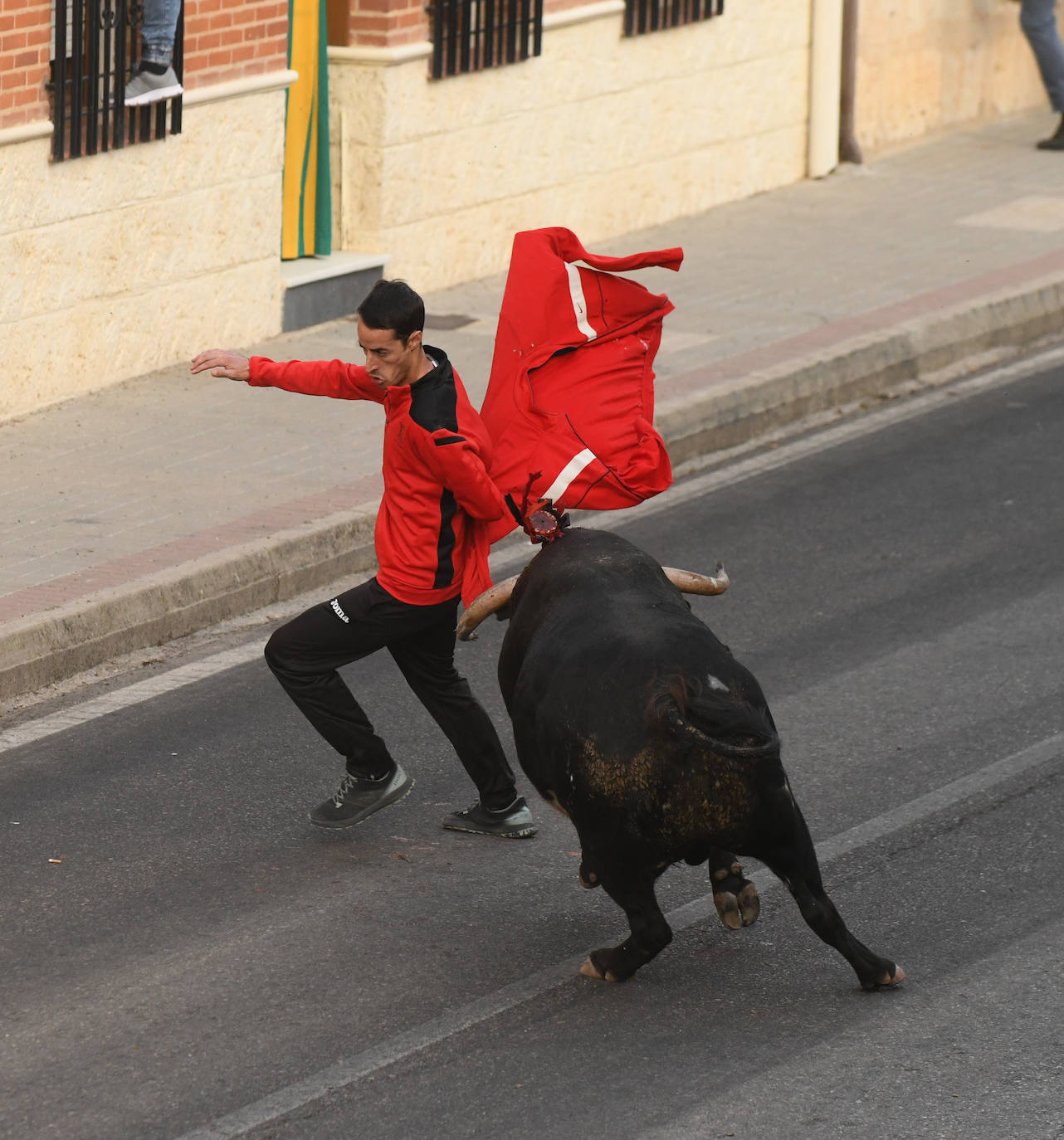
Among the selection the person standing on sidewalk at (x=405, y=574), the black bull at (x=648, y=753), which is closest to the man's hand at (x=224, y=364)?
the person standing on sidewalk at (x=405, y=574)

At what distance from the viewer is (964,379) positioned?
13.0 m

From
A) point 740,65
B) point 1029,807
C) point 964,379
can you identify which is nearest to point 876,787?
point 1029,807

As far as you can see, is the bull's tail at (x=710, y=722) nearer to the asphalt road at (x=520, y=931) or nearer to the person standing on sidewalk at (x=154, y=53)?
the asphalt road at (x=520, y=931)

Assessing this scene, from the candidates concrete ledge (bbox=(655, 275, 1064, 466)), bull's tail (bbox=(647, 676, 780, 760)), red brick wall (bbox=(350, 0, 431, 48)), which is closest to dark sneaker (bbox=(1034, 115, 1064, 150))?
concrete ledge (bbox=(655, 275, 1064, 466))

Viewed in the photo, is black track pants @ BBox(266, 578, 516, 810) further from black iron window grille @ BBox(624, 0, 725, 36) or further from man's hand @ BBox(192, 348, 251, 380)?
black iron window grille @ BBox(624, 0, 725, 36)

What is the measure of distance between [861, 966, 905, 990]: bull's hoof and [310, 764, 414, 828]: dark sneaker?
6.06 ft

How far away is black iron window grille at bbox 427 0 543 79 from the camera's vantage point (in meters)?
14.1

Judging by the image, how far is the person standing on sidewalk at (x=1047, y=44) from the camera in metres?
19.0

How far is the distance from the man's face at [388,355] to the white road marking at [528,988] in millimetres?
1735

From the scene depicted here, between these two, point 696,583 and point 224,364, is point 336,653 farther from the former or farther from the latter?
point 696,583

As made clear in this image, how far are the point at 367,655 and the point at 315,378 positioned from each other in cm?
87

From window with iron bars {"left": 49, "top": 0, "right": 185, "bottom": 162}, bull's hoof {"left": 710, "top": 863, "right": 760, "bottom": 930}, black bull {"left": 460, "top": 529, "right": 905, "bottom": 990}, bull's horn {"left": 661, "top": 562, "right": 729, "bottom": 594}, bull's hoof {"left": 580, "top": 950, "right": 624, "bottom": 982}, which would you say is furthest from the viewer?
window with iron bars {"left": 49, "top": 0, "right": 185, "bottom": 162}

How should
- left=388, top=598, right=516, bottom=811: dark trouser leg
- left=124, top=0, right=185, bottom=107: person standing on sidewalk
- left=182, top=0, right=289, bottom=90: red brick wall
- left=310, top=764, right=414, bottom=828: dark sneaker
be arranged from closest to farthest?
left=388, top=598, right=516, bottom=811: dark trouser leg, left=310, top=764, right=414, bottom=828: dark sneaker, left=124, top=0, right=185, bottom=107: person standing on sidewalk, left=182, top=0, right=289, bottom=90: red brick wall

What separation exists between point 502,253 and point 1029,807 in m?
8.77
